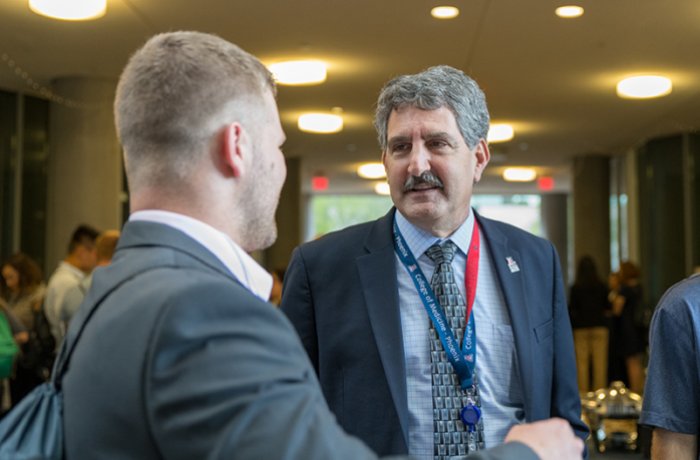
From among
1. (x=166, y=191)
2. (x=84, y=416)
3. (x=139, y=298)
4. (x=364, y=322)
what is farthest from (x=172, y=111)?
(x=364, y=322)

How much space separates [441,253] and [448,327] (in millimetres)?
208

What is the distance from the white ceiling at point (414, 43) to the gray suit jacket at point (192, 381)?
808cm

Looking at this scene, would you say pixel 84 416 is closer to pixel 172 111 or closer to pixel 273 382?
pixel 273 382

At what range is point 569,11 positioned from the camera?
9.51m

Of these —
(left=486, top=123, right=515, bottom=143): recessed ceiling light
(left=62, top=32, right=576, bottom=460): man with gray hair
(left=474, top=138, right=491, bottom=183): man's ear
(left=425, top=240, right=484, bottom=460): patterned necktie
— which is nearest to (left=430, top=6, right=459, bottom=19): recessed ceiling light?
(left=486, top=123, right=515, bottom=143): recessed ceiling light

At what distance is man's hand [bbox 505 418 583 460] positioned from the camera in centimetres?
140

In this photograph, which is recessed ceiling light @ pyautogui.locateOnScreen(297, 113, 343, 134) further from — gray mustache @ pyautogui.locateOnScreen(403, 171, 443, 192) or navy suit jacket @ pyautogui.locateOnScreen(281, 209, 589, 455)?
gray mustache @ pyautogui.locateOnScreen(403, 171, 443, 192)

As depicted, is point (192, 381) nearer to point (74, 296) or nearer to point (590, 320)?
point (74, 296)

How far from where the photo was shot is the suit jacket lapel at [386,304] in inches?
98.3

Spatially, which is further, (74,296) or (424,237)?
(74,296)

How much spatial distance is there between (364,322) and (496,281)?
1.14 feet

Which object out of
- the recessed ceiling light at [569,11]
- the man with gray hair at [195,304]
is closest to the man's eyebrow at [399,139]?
the man with gray hair at [195,304]

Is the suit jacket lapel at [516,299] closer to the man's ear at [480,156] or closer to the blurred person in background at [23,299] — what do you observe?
the man's ear at [480,156]

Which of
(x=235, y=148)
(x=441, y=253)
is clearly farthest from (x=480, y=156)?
(x=235, y=148)
